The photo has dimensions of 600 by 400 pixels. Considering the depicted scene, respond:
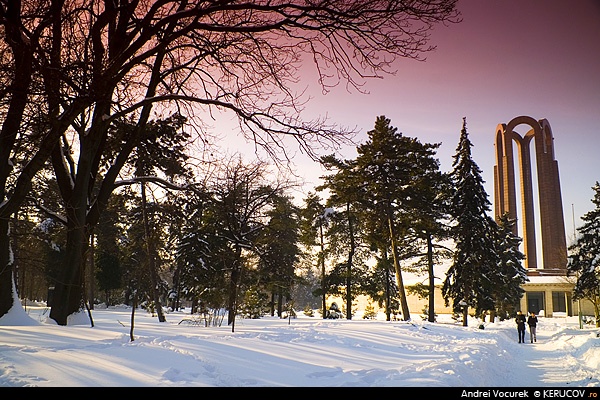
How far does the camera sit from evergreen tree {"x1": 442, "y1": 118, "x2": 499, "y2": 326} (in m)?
31.3

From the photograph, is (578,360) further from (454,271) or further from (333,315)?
(333,315)

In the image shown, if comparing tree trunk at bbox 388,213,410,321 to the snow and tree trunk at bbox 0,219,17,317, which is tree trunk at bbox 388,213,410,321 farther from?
tree trunk at bbox 0,219,17,317

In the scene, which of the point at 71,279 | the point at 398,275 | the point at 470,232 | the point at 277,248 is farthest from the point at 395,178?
the point at 71,279

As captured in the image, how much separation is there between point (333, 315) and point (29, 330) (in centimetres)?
3060

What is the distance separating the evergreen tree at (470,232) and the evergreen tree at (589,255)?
887cm

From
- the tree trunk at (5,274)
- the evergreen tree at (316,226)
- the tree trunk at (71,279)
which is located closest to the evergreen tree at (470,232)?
the evergreen tree at (316,226)

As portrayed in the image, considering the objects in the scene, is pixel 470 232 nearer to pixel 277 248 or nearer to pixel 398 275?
pixel 398 275

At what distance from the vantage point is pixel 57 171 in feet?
37.7

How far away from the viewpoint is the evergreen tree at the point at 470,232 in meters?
31.3

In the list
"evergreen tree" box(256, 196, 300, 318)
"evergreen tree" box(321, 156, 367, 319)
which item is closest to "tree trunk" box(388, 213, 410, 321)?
"evergreen tree" box(321, 156, 367, 319)

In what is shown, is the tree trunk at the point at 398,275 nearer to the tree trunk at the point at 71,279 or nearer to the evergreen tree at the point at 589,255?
the evergreen tree at the point at 589,255

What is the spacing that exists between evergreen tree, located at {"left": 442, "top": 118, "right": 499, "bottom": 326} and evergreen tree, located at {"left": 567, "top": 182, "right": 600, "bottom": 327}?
8871 millimetres

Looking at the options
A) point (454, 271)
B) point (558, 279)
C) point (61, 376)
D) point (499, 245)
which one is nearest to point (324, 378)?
point (61, 376)

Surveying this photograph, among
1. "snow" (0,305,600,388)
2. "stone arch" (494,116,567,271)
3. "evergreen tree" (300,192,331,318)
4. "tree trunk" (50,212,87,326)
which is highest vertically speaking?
"stone arch" (494,116,567,271)
